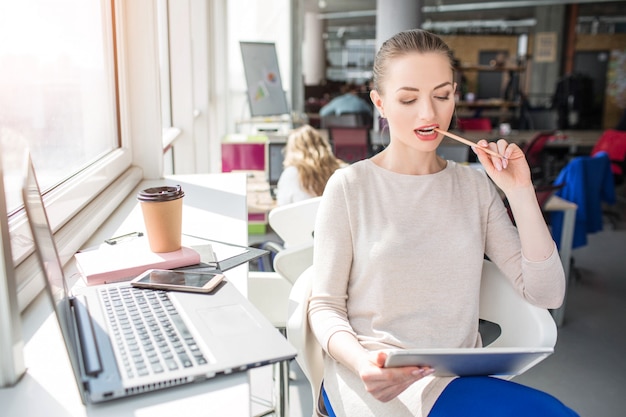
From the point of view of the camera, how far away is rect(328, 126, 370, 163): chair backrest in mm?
5621

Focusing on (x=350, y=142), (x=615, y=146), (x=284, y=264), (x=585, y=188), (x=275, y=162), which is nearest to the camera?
(x=284, y=264)

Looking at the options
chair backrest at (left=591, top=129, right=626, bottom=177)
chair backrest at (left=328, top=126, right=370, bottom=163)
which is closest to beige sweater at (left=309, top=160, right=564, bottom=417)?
chair backrest at (left=328, top=126, right=370, bottom=163)

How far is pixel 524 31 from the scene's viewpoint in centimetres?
1623

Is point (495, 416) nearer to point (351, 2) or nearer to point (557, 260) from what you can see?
point (557, 260)

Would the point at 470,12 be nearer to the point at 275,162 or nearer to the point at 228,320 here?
the point at 275,162

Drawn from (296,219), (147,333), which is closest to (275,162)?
(296,219)

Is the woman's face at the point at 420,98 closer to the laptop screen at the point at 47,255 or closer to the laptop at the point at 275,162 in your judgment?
the laptop screen at the point at 47,255

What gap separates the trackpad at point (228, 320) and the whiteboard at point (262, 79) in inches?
207

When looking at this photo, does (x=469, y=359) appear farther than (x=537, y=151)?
No

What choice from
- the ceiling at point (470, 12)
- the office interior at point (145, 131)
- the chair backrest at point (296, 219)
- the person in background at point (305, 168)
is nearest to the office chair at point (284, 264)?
the chair backrest at point (296, 219)

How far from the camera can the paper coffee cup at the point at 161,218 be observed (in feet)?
4.29

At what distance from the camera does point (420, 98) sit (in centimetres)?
145

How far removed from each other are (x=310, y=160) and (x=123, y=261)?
2.15 m

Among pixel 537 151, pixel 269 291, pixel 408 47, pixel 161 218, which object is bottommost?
pixel 269 291
